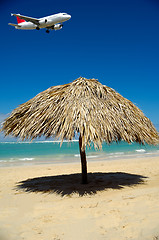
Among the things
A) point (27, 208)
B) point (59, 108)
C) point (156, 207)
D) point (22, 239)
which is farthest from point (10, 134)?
point (156, 207)

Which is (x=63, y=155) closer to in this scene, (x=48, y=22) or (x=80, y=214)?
(x=48, y=22)

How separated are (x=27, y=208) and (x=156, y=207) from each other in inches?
90.5

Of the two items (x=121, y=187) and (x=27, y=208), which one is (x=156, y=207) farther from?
(x=27, y=208)

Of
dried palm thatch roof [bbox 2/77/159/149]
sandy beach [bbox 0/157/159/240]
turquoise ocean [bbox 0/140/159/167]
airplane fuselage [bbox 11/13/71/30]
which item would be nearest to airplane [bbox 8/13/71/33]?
airplane fuselage [bbox 11/13/71/30]

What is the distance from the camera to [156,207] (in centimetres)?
315

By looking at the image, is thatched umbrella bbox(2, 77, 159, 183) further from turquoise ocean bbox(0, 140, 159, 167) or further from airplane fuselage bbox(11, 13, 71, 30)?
airplane fuselage bbox(11, 13, 71, 30)

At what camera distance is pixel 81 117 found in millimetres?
3889

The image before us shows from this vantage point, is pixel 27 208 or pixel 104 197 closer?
pixel 27 208

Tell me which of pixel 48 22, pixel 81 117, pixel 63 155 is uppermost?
pixel 48 22

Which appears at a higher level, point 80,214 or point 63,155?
point 63,155

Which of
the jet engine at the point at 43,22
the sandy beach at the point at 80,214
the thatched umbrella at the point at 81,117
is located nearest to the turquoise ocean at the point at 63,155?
the thatched umbrella at the point at 81,117

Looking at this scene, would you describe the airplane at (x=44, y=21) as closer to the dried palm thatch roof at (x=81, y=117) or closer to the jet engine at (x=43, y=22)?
the jet engine at (x=43, y=22)

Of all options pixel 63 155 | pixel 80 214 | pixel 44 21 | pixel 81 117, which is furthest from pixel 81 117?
pixel 63 155

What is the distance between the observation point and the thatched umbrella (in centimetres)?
385
